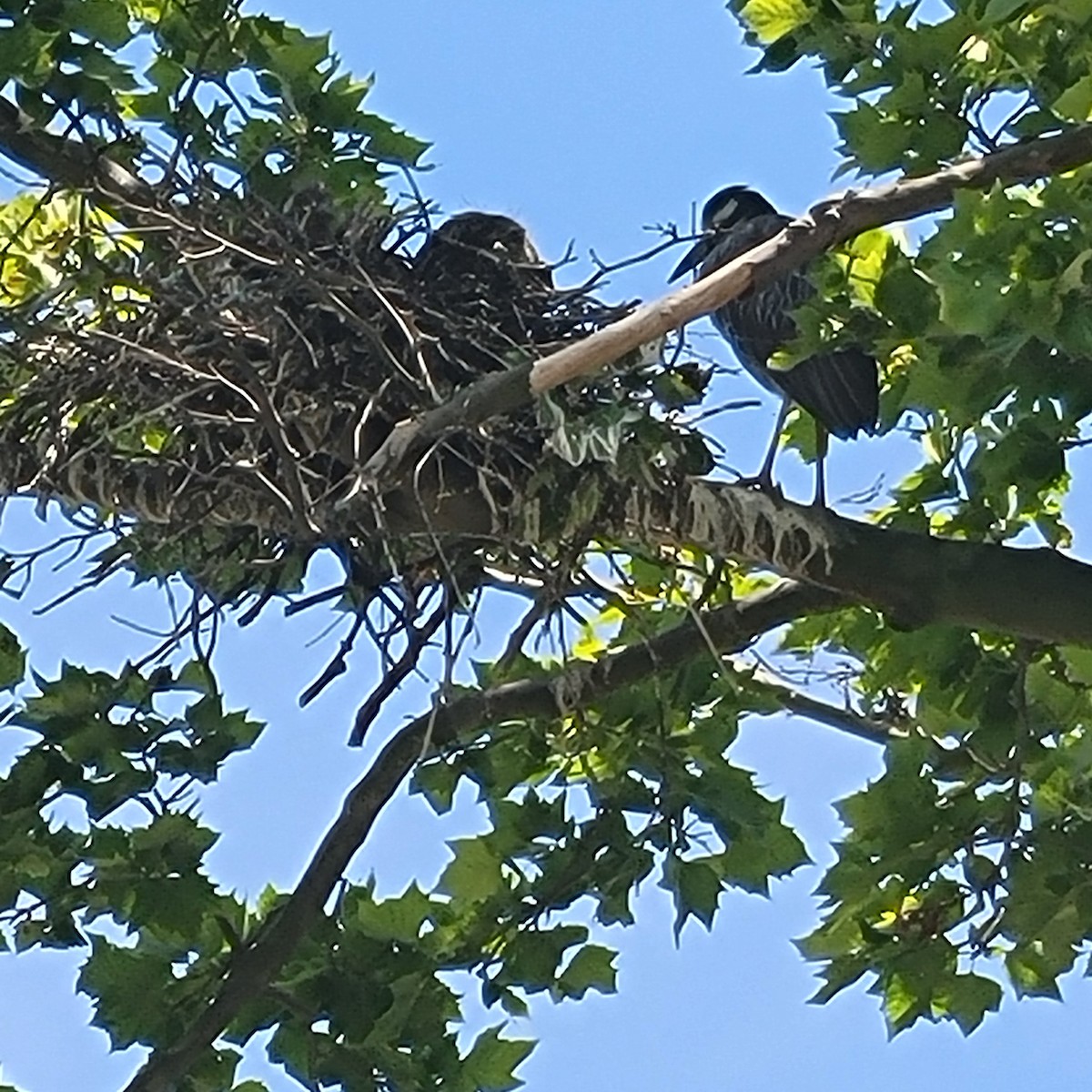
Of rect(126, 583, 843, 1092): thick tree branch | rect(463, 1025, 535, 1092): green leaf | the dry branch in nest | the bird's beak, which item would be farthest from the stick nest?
the bird's beak

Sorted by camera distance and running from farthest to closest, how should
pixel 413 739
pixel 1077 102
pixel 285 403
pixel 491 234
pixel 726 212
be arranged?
pixel 726 212 → pixel 491 234 → pixel 413 739 → pixel 285 403 → pixel 1077 102

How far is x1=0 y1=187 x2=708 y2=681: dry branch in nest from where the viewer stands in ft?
9.84

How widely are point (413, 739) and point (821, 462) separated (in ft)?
2.38

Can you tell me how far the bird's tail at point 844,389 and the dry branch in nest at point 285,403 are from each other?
444 millimetres

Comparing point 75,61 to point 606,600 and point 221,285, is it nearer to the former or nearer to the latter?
point 221,285

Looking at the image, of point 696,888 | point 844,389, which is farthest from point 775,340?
point 696,888

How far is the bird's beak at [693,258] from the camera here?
177 inches

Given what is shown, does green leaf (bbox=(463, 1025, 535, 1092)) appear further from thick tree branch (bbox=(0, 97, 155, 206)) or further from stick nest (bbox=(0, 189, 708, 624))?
thick tree branch (bbox=(0, 97, 155, 206))

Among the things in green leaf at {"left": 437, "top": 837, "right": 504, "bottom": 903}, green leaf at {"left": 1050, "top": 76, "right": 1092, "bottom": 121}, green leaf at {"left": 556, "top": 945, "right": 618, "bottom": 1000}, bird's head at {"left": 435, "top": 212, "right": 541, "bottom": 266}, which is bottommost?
green leaf at {"left": 556, "top": 945, "right": 618, "bottom": 1000}

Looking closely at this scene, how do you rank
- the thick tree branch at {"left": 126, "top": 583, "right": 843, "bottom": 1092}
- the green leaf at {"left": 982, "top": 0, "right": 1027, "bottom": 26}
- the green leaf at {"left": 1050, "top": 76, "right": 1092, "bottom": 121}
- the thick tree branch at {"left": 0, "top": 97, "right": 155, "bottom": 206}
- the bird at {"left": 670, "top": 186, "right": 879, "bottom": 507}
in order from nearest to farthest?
the green leaf at {"left": 982, "top": 0, "right": 1027, "bottom": 26} < the green leaf at {"left": 1050, "top": 76, "right": 1092, "bottom": 121} < the thick tree branch at {"left": 0, "top": 97, "right": 155, "bottom": 206} < the thick tree branch at {"left": 126, "top": 583, "right": 843, "bottom": 1092} < the bird at {"left": 670, "top": 186, "right": 879, "bottom": 507}

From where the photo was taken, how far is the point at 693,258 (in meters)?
4.56

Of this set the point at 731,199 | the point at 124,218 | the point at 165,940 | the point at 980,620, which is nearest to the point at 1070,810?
the point at 980,620

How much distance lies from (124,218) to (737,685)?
44.4 inches

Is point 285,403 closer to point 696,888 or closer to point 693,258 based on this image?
point 696,888
